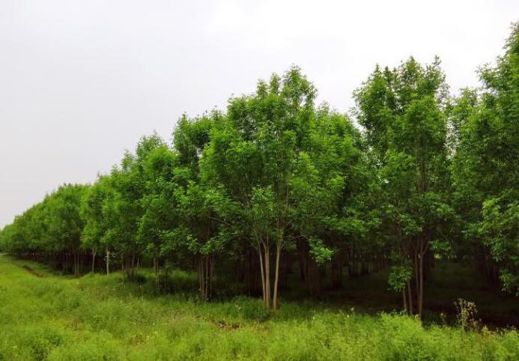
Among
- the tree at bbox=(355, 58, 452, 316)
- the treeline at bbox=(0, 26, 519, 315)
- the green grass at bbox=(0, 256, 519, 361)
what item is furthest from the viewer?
the tree at bbox=(355, 58, 452, 316)

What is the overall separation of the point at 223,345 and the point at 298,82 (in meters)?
16.9

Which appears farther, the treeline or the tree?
the tree

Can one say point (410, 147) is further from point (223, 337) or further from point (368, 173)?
point (223, 337)

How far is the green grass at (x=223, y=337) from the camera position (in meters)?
10.9

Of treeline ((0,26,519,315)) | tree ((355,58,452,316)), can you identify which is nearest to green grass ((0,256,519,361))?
treeline ((0,26,519,315))

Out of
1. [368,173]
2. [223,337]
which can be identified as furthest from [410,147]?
[223,337]

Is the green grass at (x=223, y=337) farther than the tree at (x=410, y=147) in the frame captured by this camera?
No

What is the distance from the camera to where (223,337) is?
1439 cm

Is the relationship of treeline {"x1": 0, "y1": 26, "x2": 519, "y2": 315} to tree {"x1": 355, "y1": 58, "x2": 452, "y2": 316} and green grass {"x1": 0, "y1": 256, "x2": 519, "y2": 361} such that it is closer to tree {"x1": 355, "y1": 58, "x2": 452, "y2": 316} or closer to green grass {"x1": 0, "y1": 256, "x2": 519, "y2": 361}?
tree {"x1": 355, "y1": 58, "x2": 452, "y2": 316}

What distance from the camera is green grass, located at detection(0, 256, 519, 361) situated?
10.9 meters

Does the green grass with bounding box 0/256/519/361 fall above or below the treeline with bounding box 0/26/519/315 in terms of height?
below

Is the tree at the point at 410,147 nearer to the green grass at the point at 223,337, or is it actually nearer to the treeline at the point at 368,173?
the treeline at the point at 368,173

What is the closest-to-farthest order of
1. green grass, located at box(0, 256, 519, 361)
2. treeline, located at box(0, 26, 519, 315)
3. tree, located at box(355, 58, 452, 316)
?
1. green grass, located at box(0, 256, 519, 361)
2. treeline, located at box(0, 26, 519, 315)
3. tree, located at box(355, 58, 452, 316)

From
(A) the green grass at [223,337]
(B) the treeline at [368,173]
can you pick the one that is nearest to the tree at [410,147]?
(B) the treeline at [368,173]
